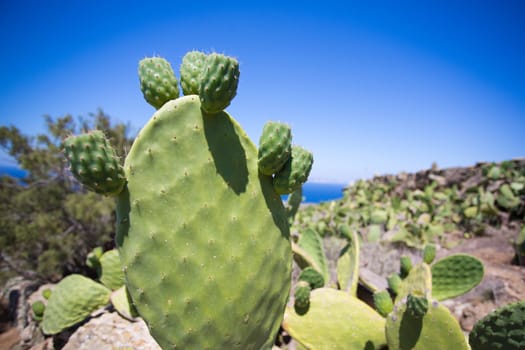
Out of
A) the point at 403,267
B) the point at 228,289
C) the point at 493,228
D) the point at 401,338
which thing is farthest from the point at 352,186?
the point at 228,289

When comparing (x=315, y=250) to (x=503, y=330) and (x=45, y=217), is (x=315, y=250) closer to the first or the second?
(x=503, y=330)

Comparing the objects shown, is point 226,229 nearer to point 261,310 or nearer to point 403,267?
point 261,310

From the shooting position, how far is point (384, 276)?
12.0ft

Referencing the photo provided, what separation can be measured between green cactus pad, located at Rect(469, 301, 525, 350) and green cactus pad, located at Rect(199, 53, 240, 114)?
137 cm

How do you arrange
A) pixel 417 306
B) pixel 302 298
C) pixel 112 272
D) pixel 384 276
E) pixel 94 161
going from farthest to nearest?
1. pixel 384 276
2. pixel 112 272
3. pixel 302 298
4. pixel 417 306
5. pixel 94 161

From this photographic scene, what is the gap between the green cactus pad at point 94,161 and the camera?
2.80 ft

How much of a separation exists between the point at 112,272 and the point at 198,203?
188 centimetres

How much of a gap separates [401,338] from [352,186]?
31.0 ft

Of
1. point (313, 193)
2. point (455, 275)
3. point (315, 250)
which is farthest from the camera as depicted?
point (313, 193)

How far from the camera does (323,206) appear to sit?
8.23 m

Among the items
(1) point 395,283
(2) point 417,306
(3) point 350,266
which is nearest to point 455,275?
(1) point 395,283

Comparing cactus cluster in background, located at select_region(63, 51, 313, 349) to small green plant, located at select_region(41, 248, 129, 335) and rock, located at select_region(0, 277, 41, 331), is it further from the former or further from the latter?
rock, located at select_region(0, 277, 41, 331)

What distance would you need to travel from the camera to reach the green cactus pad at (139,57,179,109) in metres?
1.14

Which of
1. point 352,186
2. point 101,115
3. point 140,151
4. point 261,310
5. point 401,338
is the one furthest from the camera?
point 352,186
